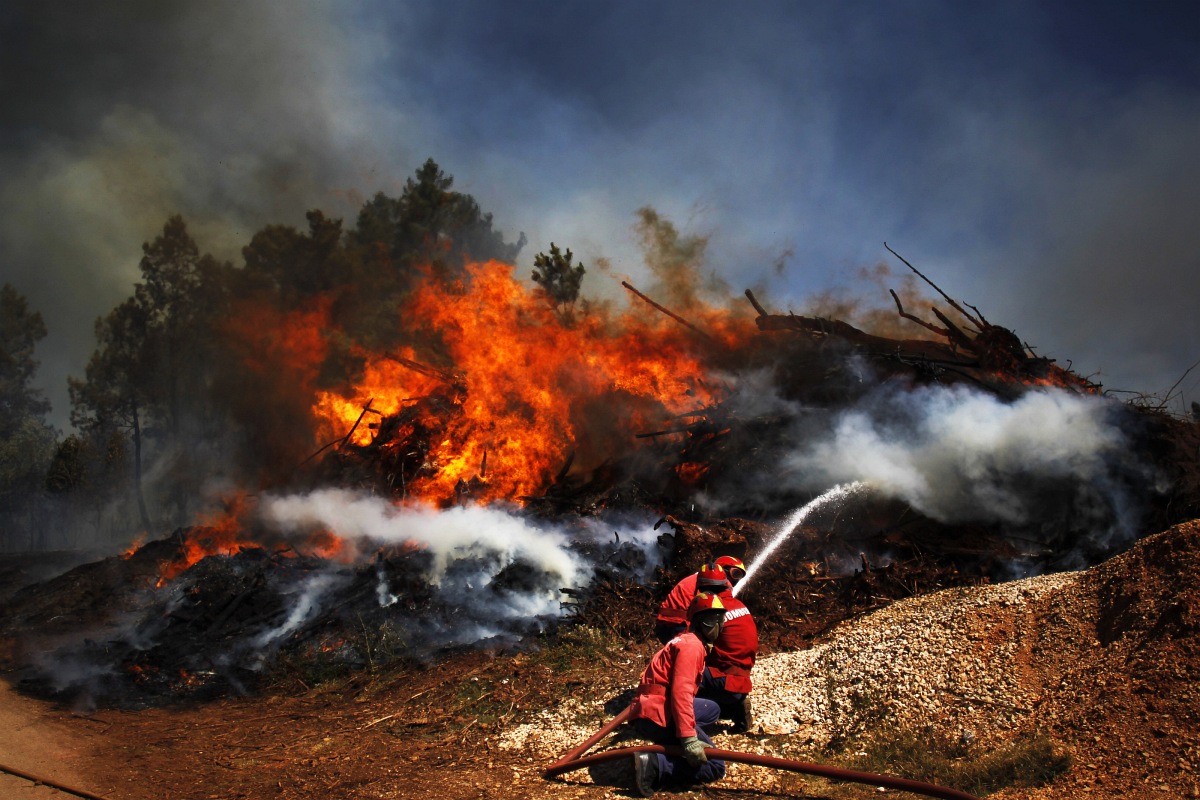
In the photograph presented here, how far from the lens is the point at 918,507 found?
13.2m

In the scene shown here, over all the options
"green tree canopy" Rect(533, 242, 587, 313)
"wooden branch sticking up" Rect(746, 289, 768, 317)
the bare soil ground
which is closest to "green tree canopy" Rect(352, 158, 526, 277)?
"green tree canopy" Rect(533, 242, 587, 313)

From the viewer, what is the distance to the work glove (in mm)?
5621

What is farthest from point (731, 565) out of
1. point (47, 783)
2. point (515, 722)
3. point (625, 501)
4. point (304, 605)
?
point (304, 605)

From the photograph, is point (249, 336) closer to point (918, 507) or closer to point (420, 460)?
point (420, 460)

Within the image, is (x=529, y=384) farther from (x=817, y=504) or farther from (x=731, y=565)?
(x=731, y=565)

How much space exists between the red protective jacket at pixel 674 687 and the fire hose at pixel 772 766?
22 centimetres

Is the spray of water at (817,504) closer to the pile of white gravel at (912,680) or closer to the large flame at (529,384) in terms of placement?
the pile of white gravel at (912,680)

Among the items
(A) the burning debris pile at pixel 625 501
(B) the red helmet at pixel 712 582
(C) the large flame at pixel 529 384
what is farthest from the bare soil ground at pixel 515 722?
(C) the large flame at pixel 529 384

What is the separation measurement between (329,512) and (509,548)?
814cm

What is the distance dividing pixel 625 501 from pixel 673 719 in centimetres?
953

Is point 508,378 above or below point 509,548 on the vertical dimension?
above

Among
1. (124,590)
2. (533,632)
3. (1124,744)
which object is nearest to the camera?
(1124,744)

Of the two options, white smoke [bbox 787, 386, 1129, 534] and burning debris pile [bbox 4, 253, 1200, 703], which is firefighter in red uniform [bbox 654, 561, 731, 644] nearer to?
burning debris pile [bbox 4, 253, 1200, 703]

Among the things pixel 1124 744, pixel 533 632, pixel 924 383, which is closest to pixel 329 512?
pixel 533 632
